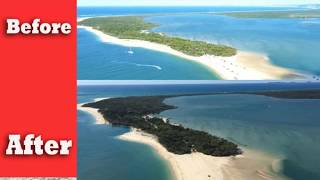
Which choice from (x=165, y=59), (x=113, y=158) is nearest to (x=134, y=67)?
(x=165, y=59)

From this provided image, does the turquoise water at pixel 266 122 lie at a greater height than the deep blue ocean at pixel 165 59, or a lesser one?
lesser

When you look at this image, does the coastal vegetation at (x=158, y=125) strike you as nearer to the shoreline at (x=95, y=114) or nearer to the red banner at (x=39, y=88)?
the shoreline at (x=95, y=114)

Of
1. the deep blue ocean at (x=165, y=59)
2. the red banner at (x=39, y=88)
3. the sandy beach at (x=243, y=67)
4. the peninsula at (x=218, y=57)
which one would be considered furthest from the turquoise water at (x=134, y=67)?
the red banner at (x=39, y=88)

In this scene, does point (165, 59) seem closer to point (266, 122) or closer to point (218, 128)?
point (266, 122)

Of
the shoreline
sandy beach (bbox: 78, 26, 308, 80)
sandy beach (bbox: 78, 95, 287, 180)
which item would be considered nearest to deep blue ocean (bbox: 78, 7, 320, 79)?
sandy beach (bbox: 78, 26, 308, 80)

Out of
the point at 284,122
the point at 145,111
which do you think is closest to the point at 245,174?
the point at 284,122

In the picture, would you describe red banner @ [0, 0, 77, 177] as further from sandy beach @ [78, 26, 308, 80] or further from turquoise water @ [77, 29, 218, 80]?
sandy beach @ [78, 26, 308, 80]
